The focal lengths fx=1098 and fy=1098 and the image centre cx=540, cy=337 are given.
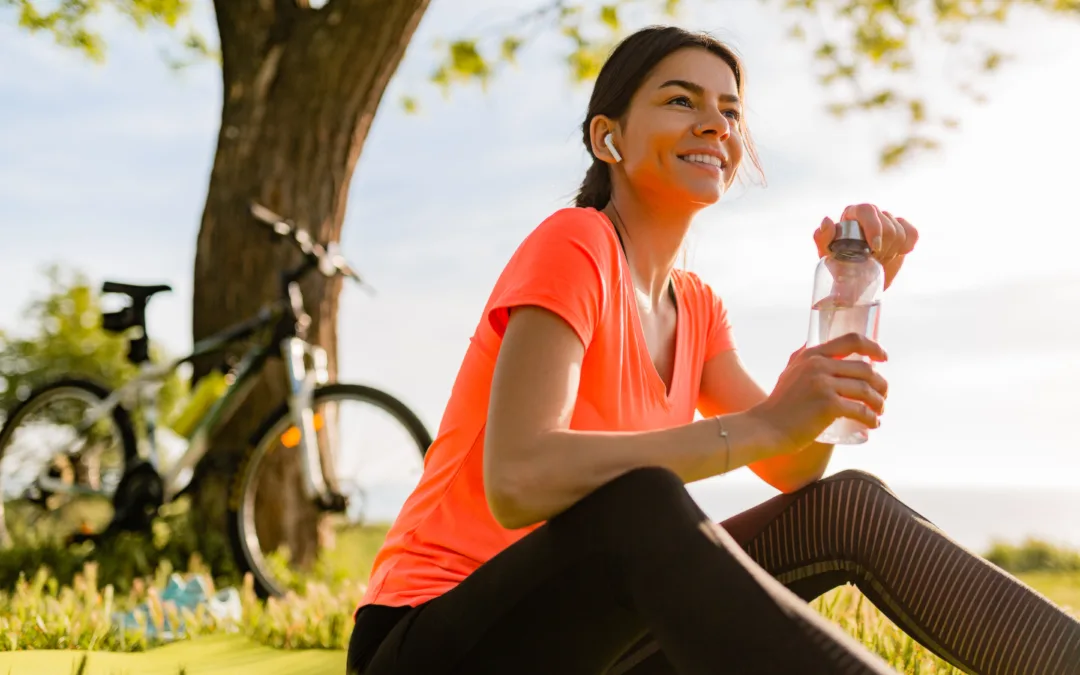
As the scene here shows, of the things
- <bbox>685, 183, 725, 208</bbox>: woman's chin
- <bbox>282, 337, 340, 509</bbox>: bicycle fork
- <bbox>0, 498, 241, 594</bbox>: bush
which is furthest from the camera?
<bbox>0, 498, 241, 594</bbox>: bush

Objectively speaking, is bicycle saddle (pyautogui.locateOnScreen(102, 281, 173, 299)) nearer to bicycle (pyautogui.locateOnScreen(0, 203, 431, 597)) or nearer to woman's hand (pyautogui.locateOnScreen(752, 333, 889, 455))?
bicycle (pyautogui.locateOnScreen(0, 203, 431, 597))

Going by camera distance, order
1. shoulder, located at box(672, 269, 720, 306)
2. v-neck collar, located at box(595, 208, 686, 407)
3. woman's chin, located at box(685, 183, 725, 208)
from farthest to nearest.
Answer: shoulder, located at box(672, 269, 720, 306) → woman's chin, located at box(685, 183, 725, 208) → v-neck collar, located at box(595, 208, 686, 407)

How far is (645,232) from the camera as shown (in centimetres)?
225

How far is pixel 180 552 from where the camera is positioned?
5.48 metres

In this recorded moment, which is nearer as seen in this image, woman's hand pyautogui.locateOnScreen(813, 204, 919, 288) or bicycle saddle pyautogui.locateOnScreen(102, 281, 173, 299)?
woman's hand pyautogui.locateOnScreen(813, 204, 919, 288)

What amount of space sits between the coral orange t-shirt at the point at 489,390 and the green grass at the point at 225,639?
103 cm

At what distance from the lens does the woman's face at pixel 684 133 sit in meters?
2.18

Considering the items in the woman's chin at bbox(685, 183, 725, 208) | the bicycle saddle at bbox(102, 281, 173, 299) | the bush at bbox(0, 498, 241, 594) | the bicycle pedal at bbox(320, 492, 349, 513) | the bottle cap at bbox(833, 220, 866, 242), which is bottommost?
the bush at bbox(0, 498, 241, 594)

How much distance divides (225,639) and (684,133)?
2.23m

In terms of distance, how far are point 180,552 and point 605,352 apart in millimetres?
4121

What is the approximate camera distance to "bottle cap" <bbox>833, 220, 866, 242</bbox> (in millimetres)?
2150

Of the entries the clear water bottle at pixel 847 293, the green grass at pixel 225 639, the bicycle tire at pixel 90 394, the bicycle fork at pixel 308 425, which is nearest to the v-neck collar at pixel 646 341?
the clear water bottle at pixel 847 293

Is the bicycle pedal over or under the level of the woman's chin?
under

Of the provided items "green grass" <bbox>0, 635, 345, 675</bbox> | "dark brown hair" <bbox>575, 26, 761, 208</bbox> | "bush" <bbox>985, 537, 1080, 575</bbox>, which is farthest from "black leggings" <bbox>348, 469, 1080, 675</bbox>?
"bush" <bbox>985, 537, 1080, 575</bbox>
